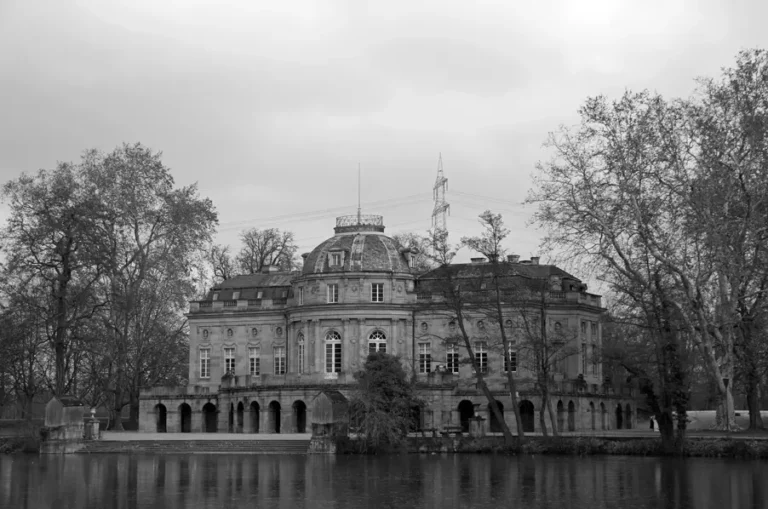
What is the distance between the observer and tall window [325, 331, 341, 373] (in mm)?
64938

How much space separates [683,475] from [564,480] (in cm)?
379

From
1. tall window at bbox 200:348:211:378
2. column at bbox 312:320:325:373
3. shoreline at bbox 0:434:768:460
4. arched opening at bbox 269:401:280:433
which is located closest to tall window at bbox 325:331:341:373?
column at bbox 312:320:325:373

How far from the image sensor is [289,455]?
50312 millimetres

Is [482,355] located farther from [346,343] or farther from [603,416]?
[346,343]

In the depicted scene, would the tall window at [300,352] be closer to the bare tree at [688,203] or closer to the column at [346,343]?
the column at [346,343]

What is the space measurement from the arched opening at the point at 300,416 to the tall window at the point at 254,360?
6745 millimetres

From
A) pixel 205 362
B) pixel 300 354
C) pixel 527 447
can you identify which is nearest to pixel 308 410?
pixel 300 354

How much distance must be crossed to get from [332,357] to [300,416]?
3727mm

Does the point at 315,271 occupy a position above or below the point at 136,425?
above

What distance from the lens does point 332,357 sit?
6506cm

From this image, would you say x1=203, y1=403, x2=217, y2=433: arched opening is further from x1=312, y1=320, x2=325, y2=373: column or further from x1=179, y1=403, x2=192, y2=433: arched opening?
x1=312, y1=320, x2=325, y2=373: column

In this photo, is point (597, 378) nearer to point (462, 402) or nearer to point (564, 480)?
point (462, 402)

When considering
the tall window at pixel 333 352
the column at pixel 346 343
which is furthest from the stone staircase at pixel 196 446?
the tall window at pixel 333 352

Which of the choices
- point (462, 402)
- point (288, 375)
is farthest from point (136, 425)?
point (462, 402)
